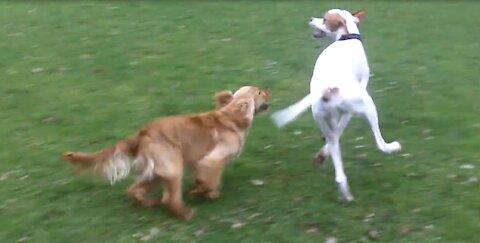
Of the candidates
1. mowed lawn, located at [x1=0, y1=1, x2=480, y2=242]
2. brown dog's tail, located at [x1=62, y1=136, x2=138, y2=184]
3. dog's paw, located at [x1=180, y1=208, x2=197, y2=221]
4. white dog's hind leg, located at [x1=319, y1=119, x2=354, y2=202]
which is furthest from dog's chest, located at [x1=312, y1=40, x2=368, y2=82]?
brown dog's tail, located at [x1=62, y1=136, x2=138, y2=184]

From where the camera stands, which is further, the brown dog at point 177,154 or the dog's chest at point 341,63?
the dog's chest at point 341,63

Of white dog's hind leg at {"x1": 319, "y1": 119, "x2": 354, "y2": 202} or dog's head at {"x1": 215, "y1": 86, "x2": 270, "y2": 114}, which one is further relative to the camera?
dog's head at {"x1": 215, "y1": 86, "x2": 270, "y2": 114}

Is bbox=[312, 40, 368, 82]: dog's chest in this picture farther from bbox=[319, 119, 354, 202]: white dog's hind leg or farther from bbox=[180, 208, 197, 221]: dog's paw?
bbox=[180, 208, 197, 221]: dog's paw

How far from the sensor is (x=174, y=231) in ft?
20.4

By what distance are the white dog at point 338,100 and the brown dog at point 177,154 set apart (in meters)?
0.39

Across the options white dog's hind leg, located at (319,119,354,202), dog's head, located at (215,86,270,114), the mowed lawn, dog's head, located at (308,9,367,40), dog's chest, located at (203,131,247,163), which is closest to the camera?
the mowed lawn

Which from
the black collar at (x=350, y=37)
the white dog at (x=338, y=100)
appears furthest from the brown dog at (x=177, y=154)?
the black collar at (x=350, y=37)

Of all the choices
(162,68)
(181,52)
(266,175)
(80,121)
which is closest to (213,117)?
(266,175)

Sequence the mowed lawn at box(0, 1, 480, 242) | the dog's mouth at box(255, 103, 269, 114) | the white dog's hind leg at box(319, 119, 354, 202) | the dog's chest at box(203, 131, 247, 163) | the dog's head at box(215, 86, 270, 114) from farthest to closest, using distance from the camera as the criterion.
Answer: the dog's mouth at box(255, 103, 269, 114), the dog's head at box(215, 86, 270, 114), the white dog's hind leg at box(319, 119, 354, 202), the dog's chest at box(203, 131, 247, 163), the mowed lawn at box(0, 1, 480, 242)

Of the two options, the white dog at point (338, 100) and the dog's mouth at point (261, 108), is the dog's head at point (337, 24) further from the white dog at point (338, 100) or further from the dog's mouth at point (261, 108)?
the dog's mouth at point (261, 108)

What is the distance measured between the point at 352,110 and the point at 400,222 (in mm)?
912

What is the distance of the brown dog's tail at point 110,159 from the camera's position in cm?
627

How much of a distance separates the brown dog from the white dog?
393 mm

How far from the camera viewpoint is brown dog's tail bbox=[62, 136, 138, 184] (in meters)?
6.27
